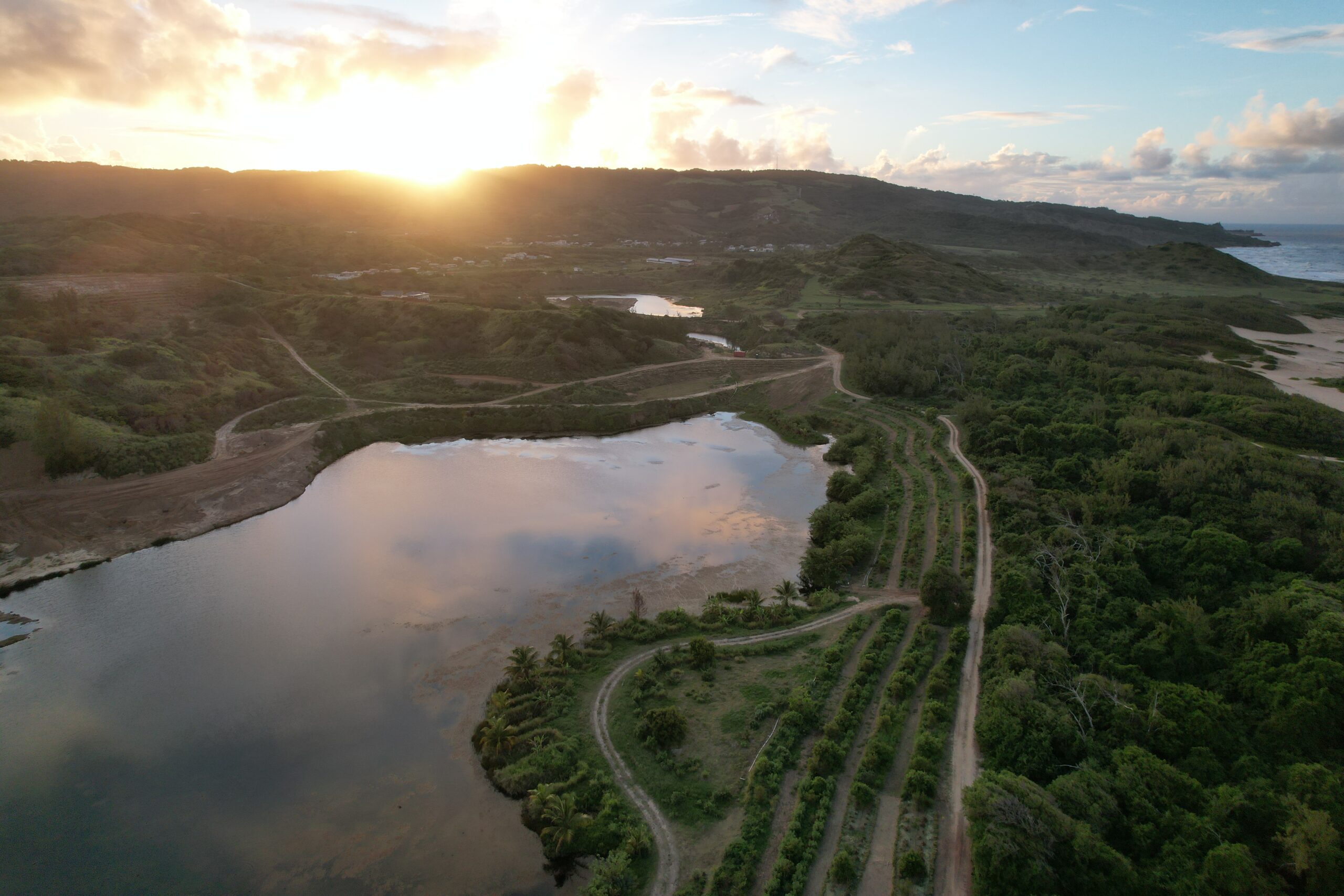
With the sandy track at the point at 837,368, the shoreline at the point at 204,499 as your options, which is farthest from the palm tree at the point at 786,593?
the sandy track at the point at 837,368

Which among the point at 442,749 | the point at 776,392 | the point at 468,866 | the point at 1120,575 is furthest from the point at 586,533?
the point at 776,392

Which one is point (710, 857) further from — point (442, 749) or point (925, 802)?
point (442, 749)

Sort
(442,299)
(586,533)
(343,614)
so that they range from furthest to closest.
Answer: (442,299) → (586,533) → (343,614)

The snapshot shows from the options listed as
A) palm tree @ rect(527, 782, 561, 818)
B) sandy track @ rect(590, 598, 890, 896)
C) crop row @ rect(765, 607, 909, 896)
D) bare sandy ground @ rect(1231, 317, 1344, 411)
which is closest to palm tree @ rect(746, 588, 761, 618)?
sandy track @ rect(590, 598, 890, 896)

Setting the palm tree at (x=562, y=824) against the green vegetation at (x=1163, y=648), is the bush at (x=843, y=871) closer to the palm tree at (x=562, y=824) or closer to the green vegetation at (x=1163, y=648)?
the green vegetation at (x=1163, y=648)

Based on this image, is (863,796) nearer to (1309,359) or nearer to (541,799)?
(541,799)

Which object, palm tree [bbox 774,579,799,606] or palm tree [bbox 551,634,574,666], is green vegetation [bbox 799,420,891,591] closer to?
palm tree [bbox 774,579,799,606]
